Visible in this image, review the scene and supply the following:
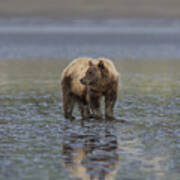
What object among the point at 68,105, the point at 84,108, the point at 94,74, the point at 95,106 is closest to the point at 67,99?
the point at 68,105

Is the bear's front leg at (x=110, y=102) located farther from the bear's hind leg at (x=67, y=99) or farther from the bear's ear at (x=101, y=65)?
the bear's hind leg at (x=67, y=99)

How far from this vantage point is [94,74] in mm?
13297

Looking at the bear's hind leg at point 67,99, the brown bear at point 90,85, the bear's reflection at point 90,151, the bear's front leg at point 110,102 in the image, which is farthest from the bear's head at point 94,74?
the bear's hind leg at point 67,99

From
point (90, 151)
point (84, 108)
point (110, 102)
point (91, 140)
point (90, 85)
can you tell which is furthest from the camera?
point (84, 108)

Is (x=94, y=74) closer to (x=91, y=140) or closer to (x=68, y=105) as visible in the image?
(x=68, y=105)

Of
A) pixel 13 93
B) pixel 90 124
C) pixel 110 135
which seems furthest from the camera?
pixel 13 93

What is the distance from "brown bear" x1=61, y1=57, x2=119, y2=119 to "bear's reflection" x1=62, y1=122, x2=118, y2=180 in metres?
0.86

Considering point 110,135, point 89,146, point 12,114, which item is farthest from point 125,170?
point 12,114

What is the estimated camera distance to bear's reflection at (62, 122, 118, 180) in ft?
28.8

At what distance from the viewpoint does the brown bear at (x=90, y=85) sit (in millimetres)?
13469

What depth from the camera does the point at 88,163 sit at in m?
9.38

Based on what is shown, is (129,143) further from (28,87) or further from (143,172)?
(28,87)

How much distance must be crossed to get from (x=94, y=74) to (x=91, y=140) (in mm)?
2381

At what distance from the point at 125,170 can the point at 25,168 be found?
5.56 ft
